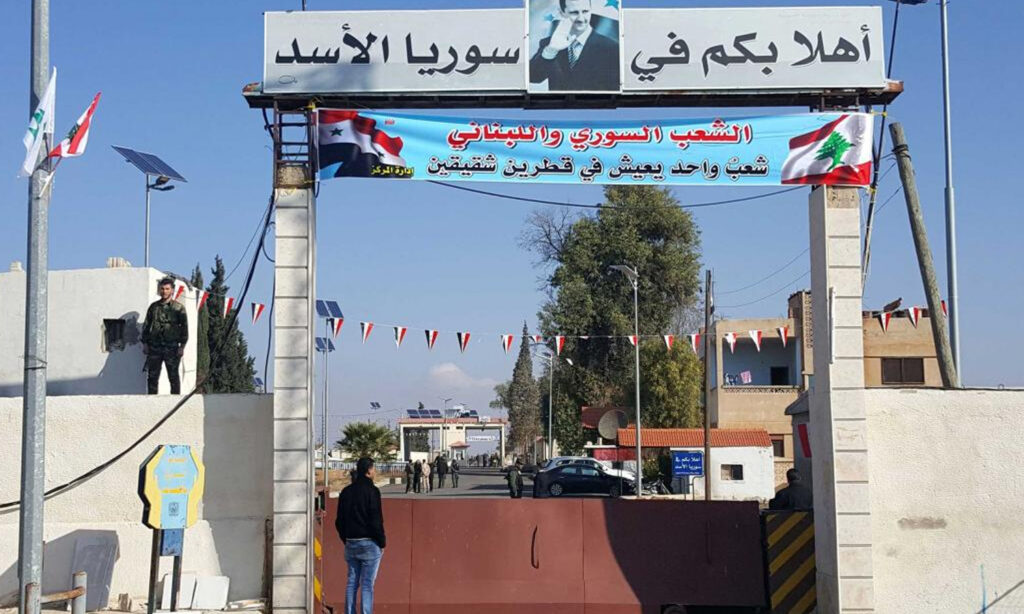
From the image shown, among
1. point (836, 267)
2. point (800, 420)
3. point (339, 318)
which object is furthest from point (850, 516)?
point (339, 318)

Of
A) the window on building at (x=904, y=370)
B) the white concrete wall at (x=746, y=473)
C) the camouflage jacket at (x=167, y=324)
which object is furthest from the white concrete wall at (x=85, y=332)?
the window on building at (x=904, y=370)

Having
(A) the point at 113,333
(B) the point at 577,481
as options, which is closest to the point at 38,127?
(A) the point at 113,333

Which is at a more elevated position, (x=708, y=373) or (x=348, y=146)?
(x=348, y=146)

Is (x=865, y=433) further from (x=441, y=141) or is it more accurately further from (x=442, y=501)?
(x=441, y=141)

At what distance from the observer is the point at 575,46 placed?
1233 cm

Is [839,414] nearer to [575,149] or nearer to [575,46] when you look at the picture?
[575,149]

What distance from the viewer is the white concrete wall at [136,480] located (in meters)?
11.9

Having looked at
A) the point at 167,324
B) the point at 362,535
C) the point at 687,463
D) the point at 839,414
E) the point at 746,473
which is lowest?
the point at 746,473

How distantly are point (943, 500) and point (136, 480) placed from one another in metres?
8.90

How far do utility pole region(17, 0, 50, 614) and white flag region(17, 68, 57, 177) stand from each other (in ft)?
0.19

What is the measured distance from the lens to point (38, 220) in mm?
9625

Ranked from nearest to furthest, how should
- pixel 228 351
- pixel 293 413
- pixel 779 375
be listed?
pixel 293 413 → pixel 228 351 → pixel 779 375

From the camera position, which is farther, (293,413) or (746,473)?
(746,473)

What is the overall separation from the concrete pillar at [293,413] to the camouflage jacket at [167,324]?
8.05 feet
